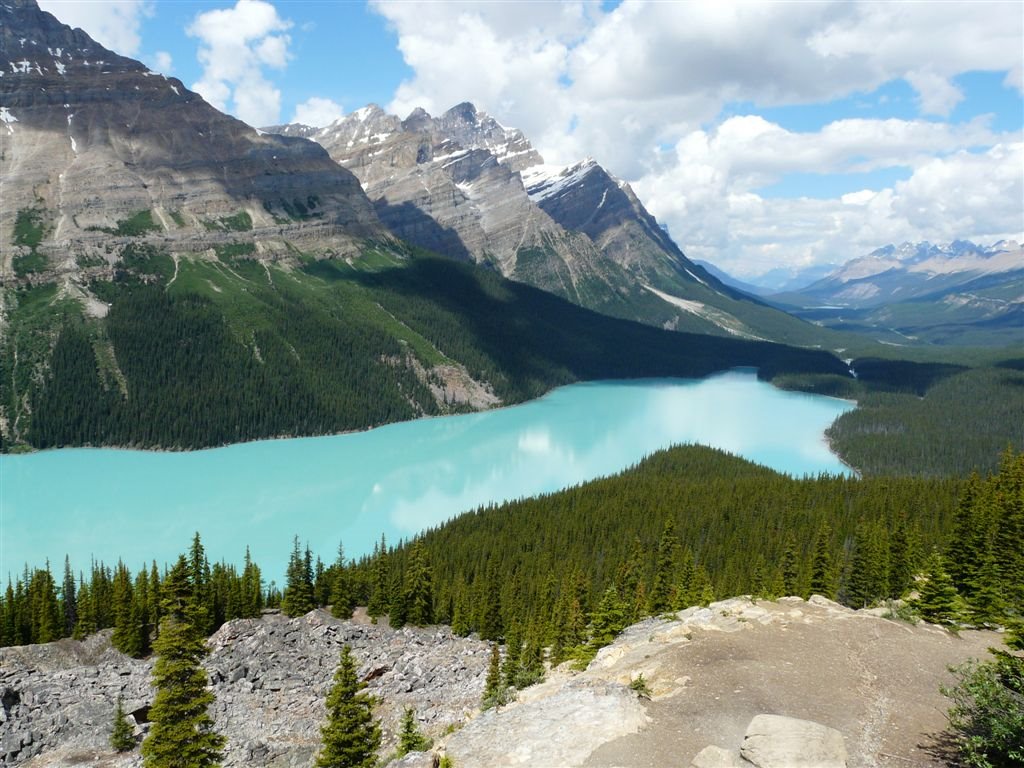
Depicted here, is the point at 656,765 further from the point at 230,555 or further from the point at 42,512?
the point at 42,512

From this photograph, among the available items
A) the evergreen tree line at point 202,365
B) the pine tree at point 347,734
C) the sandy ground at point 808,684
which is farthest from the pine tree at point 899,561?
the evergreen tree line at point 202,365

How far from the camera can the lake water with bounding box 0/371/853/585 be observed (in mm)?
86750

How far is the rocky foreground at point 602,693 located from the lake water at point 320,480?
30.7 metres

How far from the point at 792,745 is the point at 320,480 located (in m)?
107

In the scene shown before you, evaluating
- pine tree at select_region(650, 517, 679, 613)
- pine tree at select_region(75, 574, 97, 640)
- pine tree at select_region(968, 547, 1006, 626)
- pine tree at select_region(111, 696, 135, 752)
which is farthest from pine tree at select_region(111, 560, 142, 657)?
pine tree at select_region(968, 547, 1006, 626)

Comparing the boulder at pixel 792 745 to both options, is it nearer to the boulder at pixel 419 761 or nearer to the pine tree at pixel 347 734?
the boulder at pixel 419 761

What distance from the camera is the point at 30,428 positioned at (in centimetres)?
13012

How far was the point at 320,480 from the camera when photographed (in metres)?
117

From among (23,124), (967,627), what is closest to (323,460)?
(967,627)

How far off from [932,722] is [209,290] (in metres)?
190

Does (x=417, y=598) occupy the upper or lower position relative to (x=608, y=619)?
lower

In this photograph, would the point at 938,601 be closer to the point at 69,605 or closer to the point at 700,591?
the point at 700,591

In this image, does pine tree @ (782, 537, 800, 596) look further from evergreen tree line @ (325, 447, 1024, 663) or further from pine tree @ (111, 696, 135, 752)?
pine tree @ (111, 696, 135, 752)

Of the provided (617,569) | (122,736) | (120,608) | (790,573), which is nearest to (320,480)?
(120,608)
